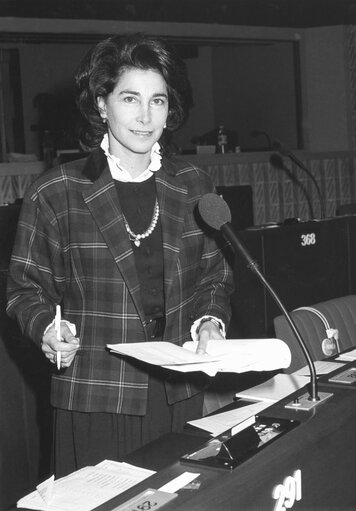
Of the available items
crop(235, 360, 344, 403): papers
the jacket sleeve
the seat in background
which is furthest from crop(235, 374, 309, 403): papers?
the jacket sleeve

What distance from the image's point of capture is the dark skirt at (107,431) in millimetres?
2076

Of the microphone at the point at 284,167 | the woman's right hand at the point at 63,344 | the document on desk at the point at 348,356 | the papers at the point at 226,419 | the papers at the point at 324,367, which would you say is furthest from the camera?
the microphone at the point at 284,167

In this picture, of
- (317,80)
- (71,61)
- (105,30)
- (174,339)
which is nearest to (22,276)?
(174,339)

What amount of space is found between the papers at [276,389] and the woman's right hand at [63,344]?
49 centimetres

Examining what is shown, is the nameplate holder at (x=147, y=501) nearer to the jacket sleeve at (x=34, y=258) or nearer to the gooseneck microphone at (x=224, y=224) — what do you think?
the gooseneck microphone at (x=224, y=224)

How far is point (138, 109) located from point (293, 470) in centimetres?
95

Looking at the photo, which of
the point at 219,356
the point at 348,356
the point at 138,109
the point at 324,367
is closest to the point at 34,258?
the point at 138,109

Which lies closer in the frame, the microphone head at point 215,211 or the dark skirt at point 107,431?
the microphone head at point 215,211

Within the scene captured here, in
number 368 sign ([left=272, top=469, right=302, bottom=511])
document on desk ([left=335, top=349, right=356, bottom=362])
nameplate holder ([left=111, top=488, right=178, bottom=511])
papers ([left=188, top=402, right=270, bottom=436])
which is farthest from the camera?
document on desk ([left=335, top=349, right=356, bottom=362])

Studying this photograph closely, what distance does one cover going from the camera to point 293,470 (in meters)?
1.53

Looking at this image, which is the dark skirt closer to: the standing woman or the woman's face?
the standing woman

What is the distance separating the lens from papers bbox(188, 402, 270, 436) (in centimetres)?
197

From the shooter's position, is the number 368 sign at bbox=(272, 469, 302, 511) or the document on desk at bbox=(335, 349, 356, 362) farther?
the document on desk at bbox=(335, 349, 356, 362)

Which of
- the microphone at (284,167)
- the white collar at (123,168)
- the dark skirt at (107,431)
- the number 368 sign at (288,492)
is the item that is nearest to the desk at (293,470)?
the number 368 sign at (288,492)
